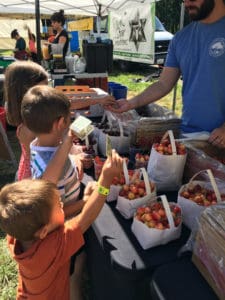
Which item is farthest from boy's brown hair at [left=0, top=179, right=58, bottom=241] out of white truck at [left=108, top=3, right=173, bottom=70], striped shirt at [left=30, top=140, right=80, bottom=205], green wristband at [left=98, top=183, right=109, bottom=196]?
white truck at [left=108, top=3, right=173, bottom=70]

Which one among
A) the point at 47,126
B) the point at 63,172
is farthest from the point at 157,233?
the point at 47,126

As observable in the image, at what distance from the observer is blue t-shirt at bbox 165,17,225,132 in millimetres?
2010

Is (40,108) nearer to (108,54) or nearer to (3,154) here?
(3,154)

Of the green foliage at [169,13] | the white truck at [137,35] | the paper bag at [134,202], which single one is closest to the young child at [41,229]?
the paper bag at [134,202]

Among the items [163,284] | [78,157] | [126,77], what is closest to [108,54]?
[78,157]

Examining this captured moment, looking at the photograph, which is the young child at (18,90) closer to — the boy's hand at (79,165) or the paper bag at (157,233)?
the boy's hand at (79,165)

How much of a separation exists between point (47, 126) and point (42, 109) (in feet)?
0.26

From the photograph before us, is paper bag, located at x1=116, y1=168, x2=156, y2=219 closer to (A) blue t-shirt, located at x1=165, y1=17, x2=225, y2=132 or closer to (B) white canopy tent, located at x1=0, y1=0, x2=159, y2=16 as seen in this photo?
(A) blue t-shirt, located at x1=165, y1=17, x2=225, y2=132

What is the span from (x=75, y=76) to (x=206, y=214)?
362 cm

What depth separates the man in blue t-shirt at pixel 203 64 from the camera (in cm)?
200

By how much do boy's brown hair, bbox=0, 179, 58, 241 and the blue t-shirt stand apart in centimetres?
130

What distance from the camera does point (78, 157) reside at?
1.96 meters

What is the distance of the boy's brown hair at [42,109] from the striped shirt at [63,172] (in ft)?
0.32

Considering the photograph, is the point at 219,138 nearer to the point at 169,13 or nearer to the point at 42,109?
the point at 42,109
